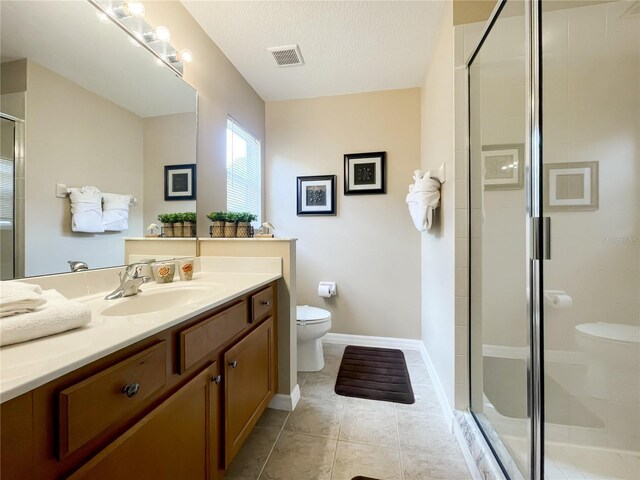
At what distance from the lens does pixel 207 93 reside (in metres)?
1.86

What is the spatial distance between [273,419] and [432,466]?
0.86 metres

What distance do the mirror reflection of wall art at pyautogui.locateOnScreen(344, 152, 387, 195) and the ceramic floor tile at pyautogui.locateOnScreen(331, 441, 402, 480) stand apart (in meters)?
1.94

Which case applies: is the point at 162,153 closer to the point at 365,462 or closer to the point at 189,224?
the point at 189,224

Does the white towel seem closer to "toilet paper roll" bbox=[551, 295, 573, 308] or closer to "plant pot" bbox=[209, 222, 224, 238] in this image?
"plant pot" bbox=[209, 222, 224, 238]

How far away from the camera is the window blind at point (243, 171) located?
2.19m

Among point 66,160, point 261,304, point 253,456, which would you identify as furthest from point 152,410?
point 66,160

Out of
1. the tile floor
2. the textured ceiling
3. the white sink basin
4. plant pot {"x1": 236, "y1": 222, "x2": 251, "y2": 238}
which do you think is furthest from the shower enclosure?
plant pot {"x1": 236, "y1": 222, "x2": 251, "y2": 238}

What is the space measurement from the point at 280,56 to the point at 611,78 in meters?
1.98

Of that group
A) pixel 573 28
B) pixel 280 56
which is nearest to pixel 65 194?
pixel 280 56

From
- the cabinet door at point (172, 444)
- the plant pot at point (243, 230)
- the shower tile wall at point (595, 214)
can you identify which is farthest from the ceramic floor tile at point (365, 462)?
the plant pot at point (243, 230)

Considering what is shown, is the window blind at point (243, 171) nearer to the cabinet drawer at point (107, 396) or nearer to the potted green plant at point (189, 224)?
the potted green plant at point (189, 224)

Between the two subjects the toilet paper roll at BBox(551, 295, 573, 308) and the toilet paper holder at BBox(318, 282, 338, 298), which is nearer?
the toilet paper roll at BBox(551, 295, 573, 308)

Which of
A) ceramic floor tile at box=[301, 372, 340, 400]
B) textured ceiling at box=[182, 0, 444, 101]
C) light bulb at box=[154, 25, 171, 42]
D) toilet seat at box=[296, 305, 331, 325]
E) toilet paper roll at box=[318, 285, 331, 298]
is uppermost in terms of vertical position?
textured ceiling at box=[182, 0, 444, 101]

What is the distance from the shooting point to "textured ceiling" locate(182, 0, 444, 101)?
1643 mm
